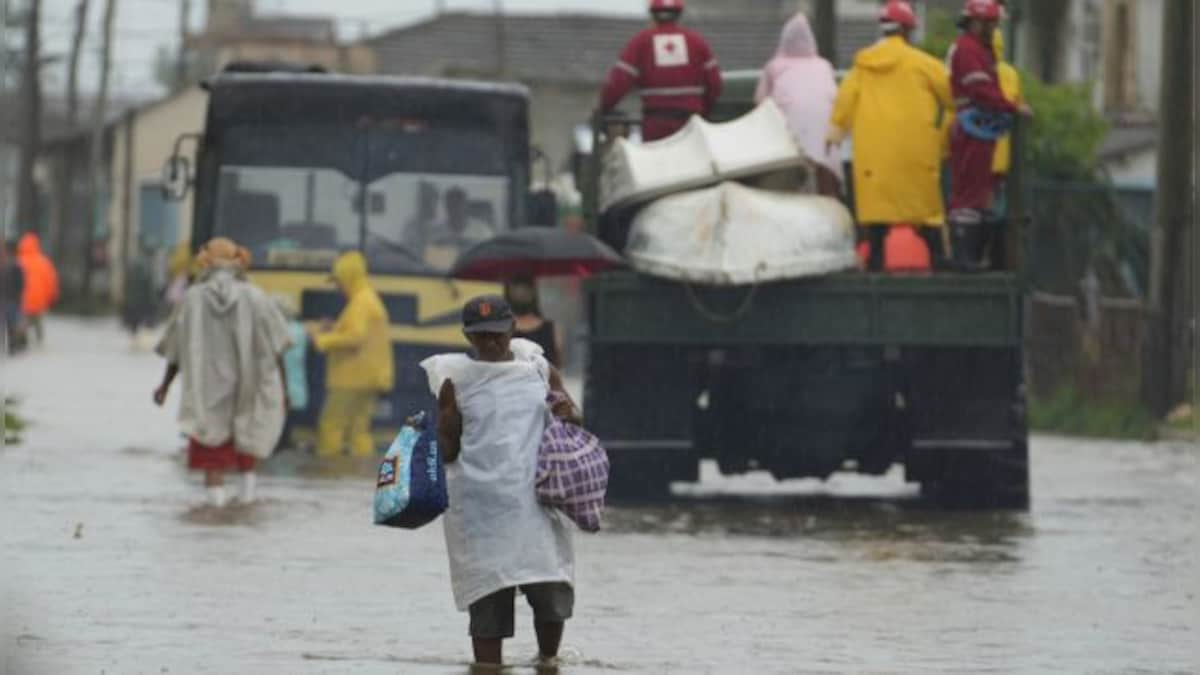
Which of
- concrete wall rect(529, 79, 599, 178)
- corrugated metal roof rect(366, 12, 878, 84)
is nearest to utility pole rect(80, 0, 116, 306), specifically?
corrugated metal roof rect(366, 12, 878, 84)

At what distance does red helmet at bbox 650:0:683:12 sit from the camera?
21.8 meters

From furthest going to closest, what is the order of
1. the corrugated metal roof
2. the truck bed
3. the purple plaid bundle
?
the corrugated metal roof → the truck bed → the purple plaid bundle

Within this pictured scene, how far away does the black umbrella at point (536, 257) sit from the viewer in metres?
20.3

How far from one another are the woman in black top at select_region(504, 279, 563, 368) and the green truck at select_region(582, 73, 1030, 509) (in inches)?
32.6

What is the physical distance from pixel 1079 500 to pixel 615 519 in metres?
3.93

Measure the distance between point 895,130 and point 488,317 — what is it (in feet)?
29.1

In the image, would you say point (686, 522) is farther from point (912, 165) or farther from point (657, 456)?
point (912, 165)

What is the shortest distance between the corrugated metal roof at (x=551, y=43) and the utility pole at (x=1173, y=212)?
128 ft

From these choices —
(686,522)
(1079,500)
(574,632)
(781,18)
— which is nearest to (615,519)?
(686,522)

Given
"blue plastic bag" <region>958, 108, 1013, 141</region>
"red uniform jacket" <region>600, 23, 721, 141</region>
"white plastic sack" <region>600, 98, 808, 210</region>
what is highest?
"red uniform jacket" <region>600, 23, 721, 141</region>

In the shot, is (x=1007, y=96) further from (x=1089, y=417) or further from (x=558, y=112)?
(x=558, y=112)

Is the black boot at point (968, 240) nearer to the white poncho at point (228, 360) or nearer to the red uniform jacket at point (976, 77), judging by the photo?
the red uniform jacket at point (976, 77)

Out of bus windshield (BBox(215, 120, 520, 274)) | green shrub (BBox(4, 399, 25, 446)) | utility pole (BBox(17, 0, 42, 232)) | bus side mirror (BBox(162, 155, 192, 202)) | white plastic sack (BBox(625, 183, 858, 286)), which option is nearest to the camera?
white plastic sack (BBox(625, 183, 858, 286))

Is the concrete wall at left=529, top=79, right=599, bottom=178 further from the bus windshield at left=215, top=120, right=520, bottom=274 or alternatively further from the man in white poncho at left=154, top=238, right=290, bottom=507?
the man in white poncho at left=154, top=238, right=290, bottom=507
